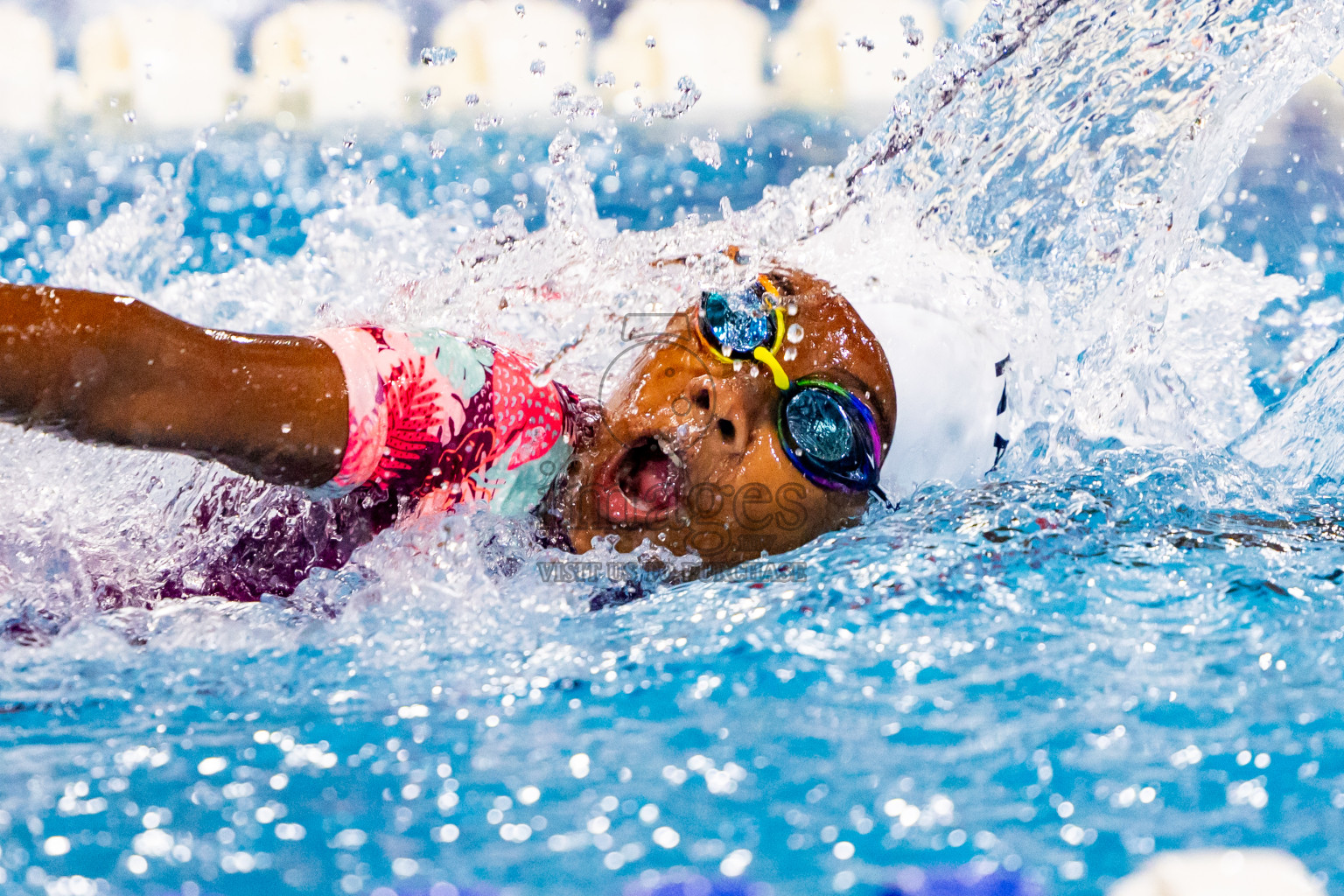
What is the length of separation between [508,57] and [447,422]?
14.2ft

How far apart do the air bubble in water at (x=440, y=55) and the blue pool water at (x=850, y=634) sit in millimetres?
2272

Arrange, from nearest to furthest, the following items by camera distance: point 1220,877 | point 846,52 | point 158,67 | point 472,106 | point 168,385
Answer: point 1220,877, point 168,385, point 158,67, point 472,106, point 846,52

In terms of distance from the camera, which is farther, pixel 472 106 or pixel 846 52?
pixel 846 52

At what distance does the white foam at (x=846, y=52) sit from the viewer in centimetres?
534

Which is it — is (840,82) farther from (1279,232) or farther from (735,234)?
(735,234)

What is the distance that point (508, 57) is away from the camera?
5355 mm

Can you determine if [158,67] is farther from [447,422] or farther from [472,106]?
[447,422]

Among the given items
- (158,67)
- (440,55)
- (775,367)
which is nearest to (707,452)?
(775,367)

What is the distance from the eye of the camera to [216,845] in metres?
0.93

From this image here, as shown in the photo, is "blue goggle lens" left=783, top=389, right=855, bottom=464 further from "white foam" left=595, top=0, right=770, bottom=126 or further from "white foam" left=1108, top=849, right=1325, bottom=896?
"white foam" left=595, top=0, right=770, bottom=126

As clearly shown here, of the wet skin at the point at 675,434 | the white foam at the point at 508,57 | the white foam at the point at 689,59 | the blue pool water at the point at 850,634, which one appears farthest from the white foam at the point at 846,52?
the wet skin at the point at 675,434

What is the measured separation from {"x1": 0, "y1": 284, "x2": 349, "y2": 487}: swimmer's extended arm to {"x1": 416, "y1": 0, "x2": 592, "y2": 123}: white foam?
4.17 metres

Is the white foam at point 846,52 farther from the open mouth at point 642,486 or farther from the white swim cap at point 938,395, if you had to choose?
the open mouth at point 642,486

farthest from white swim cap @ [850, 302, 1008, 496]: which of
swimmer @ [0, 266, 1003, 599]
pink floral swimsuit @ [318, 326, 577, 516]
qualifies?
pink floral swimsuit @ [318, 326, 577, 516]
